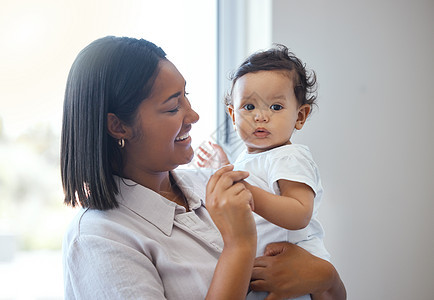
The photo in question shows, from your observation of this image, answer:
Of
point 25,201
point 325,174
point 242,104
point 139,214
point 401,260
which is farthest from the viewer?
point 401,260

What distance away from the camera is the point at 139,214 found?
0.90 m

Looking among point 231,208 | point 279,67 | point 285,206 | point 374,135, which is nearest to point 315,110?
point 374,135

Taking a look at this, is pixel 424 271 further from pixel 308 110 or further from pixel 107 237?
pixel 107 237

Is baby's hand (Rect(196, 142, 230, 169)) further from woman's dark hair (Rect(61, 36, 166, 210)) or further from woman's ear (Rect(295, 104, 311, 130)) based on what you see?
woman's dark hair (Rect(61, 36, 166, 210))

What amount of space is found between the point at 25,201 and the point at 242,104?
2.67ft

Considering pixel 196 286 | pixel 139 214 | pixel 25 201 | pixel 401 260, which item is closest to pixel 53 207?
pixel 25 201

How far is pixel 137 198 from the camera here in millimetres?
909

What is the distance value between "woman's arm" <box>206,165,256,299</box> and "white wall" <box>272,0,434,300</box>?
0.76m

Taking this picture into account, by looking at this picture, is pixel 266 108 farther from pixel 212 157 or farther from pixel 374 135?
pixel 374 135

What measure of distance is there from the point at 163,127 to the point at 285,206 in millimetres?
319

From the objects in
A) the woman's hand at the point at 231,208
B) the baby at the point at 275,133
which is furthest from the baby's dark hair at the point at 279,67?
the woman's hand at the point at 231,208

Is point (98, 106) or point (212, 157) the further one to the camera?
point (212, 157)

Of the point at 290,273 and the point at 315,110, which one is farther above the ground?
the point at 315,110

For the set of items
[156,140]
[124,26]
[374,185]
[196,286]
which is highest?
[124,26]
